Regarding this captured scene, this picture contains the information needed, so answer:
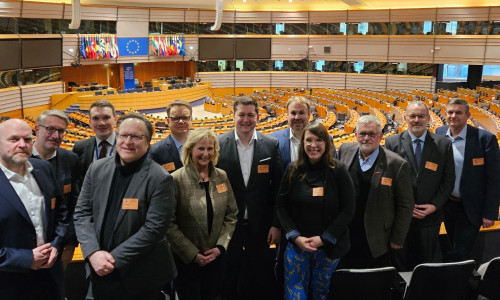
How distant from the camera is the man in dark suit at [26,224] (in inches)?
103

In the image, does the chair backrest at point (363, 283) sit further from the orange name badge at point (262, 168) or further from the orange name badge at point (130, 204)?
the orange name badge at point (130, 204)

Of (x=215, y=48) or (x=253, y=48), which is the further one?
(x=253, y=48)

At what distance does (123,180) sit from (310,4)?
2478cm

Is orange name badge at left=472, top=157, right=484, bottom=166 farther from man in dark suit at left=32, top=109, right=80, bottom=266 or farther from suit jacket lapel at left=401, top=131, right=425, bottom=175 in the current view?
man in dark suit at left=32, top=109, right=80, bottom=266

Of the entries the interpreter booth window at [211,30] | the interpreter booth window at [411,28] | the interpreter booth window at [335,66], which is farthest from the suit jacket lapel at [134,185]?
the interpreter booth window at [335,66]

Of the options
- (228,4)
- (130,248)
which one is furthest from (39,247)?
(228,4)

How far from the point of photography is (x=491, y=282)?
9.93 ft

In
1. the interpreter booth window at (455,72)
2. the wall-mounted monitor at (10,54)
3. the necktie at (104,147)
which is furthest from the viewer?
the interpreter booth window at (455,72)

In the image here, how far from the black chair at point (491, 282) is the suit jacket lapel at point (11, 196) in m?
3.02

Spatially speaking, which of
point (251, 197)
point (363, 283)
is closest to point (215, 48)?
point (251, 197)

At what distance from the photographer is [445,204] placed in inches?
159

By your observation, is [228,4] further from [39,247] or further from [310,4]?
[39,247]

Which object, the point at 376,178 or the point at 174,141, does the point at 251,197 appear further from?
the point at 376,178

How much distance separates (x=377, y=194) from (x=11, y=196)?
250 cm
